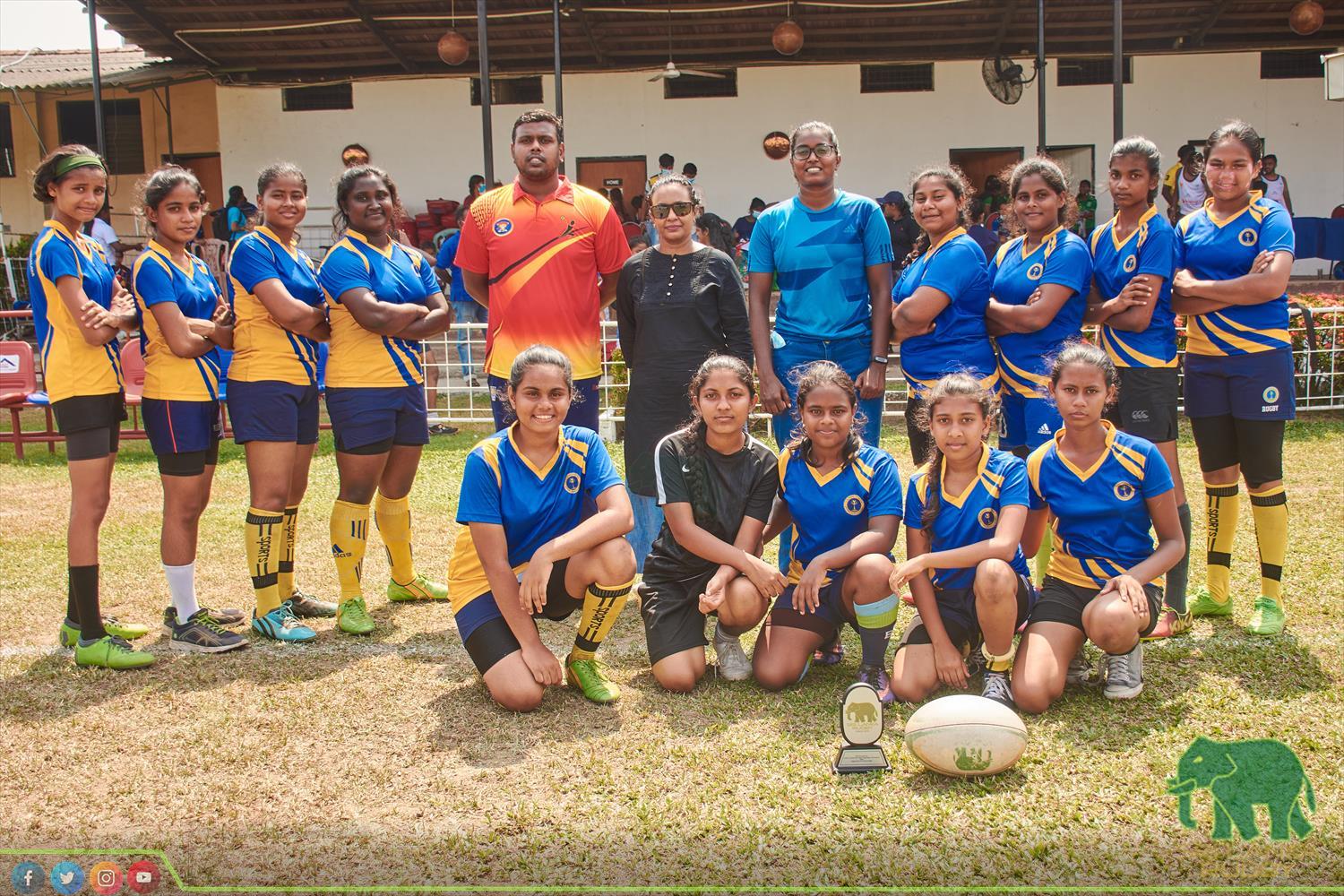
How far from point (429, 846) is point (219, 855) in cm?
54

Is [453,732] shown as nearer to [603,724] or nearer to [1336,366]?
Result: [603,724]

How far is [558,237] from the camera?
16.1 feet

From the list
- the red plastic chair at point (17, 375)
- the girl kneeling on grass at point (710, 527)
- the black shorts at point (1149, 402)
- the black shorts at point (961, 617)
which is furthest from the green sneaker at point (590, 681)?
the red plastic chair at point (17, 375)

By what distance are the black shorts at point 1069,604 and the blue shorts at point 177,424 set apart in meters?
3.34

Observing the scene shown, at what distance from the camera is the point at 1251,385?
4.52 metres

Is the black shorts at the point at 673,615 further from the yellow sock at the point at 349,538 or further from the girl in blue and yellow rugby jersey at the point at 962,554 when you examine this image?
the yellow sock at the point at 349,538

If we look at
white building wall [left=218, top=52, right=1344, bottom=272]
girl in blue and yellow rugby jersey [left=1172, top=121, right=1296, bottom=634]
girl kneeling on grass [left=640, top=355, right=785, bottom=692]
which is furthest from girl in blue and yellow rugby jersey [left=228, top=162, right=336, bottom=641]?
white building wall [left=218, top=52, right=1344, bottom=272]

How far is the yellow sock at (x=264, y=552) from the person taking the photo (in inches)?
185

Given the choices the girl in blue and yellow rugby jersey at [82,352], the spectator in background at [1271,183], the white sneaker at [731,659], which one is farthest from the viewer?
the spectator in background at [1271,183]

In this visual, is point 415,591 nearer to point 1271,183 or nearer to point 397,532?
point 397,532

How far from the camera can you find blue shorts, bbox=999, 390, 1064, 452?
448cm

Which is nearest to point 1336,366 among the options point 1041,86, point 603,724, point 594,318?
point 1041,86

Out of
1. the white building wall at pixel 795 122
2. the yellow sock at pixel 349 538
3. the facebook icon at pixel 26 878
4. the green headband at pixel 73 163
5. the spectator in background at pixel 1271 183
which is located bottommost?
the facebook icon at pixel 26 878

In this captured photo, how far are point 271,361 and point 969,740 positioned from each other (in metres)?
3.16
